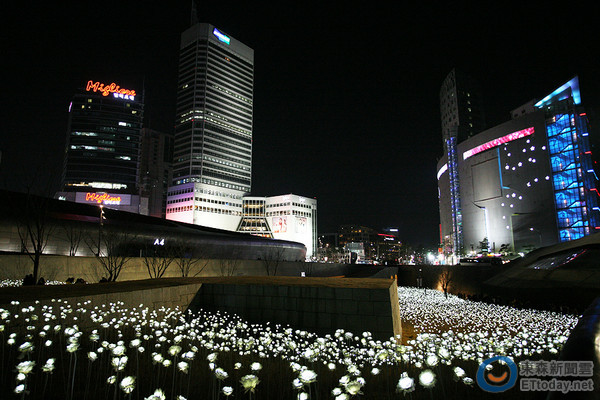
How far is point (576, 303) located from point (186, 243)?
1460 inches

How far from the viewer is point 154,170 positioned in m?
166

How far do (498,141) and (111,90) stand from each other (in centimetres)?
12707

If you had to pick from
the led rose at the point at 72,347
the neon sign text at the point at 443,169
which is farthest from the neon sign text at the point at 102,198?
the led rose at the point at 72,347

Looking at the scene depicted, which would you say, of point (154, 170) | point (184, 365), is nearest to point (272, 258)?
point (184, 365)

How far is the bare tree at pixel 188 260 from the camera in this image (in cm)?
3154

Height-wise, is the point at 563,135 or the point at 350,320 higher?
the point at 563,135

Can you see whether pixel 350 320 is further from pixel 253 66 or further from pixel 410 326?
pixel 253 66

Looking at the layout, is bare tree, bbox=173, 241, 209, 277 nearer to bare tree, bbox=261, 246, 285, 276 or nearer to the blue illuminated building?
bare tree, bbox=261, 246, 285, 276

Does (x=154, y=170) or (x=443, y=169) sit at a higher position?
(x=154, y=170)

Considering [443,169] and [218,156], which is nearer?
[443,169]

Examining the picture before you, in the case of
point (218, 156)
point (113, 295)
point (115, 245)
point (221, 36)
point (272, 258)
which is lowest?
point (113, 295)

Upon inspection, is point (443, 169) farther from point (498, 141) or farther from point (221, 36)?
point (221, 36)

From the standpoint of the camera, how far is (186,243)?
4094cm

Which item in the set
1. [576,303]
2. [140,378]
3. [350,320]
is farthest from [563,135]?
[140,378]
